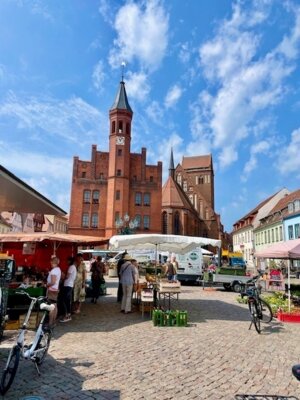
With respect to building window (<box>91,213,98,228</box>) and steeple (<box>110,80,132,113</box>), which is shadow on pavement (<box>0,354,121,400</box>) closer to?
A: building window (<box>91,213,98,228</box>)

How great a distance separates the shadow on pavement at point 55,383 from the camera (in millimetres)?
4727

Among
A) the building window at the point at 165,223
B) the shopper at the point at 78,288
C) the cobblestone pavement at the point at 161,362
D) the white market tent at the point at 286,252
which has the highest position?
the building window at the point at 165,223

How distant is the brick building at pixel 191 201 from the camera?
215ft

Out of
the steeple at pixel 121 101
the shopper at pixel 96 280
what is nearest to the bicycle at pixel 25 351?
the shopper at pixel 96 280

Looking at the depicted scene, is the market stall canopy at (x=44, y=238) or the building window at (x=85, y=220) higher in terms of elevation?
the building window at (x=85, y=220)

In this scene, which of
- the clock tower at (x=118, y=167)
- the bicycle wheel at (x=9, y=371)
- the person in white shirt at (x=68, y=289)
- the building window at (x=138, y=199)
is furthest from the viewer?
the building window at (x=138, y=199)

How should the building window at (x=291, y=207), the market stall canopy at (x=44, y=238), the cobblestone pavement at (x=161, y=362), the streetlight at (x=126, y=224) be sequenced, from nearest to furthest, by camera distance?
1. the cobblestone pavement at (x=161, y=362)
2. the market stall canopy at (x=44, y=238)
3. the building window at (x=291, y=207)
4. the streetlight at (x=126, y=224)

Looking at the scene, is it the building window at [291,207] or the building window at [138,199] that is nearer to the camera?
the building window at [291,207]

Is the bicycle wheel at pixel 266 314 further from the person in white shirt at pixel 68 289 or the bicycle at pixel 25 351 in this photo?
the bicycle at pixel 25 351

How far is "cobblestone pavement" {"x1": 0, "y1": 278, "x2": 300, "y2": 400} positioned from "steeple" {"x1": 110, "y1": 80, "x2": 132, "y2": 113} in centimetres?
5203

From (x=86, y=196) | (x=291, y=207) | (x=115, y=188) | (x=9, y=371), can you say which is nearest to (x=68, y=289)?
(x=9, y=371)

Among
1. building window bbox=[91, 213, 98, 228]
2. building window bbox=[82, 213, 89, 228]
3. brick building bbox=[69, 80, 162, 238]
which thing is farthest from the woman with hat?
building window bbox=[82, 213, 89, 228]

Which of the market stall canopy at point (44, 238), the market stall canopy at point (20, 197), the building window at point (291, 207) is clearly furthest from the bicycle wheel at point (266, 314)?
the building window at point (291, 207)


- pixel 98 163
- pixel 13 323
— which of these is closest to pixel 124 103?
pixel 98 163
